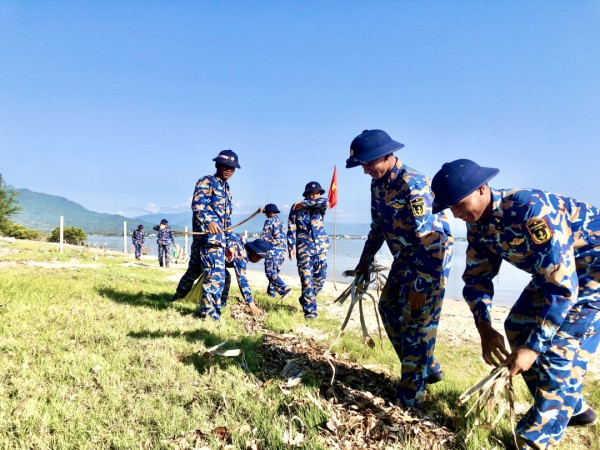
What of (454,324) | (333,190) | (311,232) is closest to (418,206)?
(311,232)

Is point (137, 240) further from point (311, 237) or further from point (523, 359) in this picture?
point (523, 359)

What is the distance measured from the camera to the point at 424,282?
322 cm

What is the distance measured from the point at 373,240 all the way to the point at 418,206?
2.78 feet

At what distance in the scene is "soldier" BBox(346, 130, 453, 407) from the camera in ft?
10.6

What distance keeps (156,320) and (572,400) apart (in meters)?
4.95

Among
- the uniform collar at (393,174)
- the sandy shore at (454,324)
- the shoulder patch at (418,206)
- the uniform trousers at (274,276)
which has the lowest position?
the sandy shore at (454,324)

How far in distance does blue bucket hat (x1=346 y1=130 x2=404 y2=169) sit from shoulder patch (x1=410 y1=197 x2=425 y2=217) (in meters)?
0.47

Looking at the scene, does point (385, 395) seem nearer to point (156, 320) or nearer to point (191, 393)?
point (191, 393)

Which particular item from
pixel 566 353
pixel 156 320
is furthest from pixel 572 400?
pixel 156 320

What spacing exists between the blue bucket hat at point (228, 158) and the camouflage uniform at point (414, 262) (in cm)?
304

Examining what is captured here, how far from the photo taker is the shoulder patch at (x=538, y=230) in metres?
2.21

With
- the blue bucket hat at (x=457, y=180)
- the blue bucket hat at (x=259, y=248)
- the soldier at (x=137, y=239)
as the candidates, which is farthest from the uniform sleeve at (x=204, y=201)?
the soldier at (x=137, y=239)

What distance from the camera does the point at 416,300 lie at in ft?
10.5

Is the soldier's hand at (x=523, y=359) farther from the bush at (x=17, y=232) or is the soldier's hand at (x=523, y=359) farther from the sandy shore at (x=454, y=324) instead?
the bush at (x=17, y=232)
